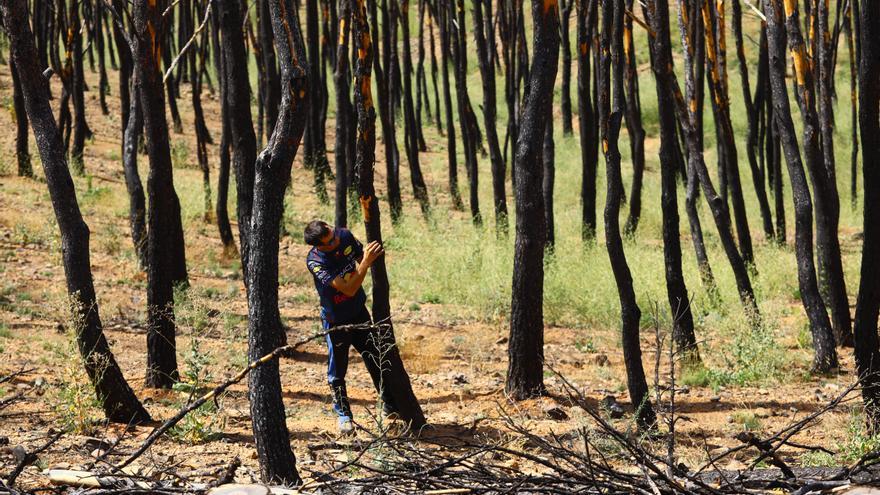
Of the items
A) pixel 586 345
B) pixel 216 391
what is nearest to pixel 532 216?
pixel 586 345

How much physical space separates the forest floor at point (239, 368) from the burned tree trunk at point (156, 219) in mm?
234

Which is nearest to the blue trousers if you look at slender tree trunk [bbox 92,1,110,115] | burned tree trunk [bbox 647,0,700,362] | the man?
the man

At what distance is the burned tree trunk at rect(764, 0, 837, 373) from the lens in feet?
27.9

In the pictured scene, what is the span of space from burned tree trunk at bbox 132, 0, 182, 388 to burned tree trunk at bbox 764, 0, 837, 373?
5250 millimetres

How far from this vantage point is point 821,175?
342 inches

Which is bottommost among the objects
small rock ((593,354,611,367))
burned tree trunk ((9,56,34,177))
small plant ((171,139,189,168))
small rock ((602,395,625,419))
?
small rock ((593,354,611,367))

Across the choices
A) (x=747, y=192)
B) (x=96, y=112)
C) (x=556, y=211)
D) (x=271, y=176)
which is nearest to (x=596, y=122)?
(x=556, y=211)

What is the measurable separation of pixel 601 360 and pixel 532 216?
7.51ft

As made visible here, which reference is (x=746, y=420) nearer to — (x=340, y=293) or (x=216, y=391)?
(x=340, y=293)

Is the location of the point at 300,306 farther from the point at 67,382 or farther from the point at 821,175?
the point at 821,175

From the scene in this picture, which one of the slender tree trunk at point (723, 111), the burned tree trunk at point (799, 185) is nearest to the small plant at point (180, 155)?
the slender tree trunk at point (723, 111)

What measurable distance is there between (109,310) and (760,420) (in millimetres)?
6773

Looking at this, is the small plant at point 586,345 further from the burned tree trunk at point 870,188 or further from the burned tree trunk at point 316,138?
the burned tree trunk at point 316,138

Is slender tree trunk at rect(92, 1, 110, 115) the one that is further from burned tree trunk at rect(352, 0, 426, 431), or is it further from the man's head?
the man's head
